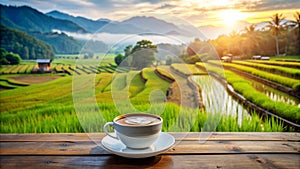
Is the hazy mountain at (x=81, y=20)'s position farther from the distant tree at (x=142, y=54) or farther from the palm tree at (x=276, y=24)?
the palm tree at (x=276, y=24)

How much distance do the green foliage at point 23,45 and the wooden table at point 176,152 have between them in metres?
0.78

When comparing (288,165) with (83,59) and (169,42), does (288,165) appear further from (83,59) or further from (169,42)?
(83,59)

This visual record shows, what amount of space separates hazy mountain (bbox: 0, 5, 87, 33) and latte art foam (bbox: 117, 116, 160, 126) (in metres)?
1.03

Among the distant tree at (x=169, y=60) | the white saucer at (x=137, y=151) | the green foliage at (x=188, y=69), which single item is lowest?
the white saucer at (x=137, y=151)

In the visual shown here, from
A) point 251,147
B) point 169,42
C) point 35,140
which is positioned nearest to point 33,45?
point 35,140

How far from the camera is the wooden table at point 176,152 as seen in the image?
2.91 ft

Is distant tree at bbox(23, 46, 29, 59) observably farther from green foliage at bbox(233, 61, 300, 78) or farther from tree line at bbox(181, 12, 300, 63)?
green foliage at bbox(233, 61, 300, 78)

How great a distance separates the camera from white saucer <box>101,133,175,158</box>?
85 centimetres

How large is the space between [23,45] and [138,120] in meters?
1.25

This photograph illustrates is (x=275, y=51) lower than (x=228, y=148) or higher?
higher

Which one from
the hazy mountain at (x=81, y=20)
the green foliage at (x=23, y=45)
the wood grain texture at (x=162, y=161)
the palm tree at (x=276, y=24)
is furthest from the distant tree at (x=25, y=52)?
the palm tree at (x=276, y=24)

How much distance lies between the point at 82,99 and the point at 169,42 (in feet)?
1.51

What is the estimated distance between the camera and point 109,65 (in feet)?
4.26

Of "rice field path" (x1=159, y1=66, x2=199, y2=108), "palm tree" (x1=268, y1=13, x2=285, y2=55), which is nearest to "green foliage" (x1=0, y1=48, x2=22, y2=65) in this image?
"rice field path" (x1=159, y1=66, x2=199, y2=108)
